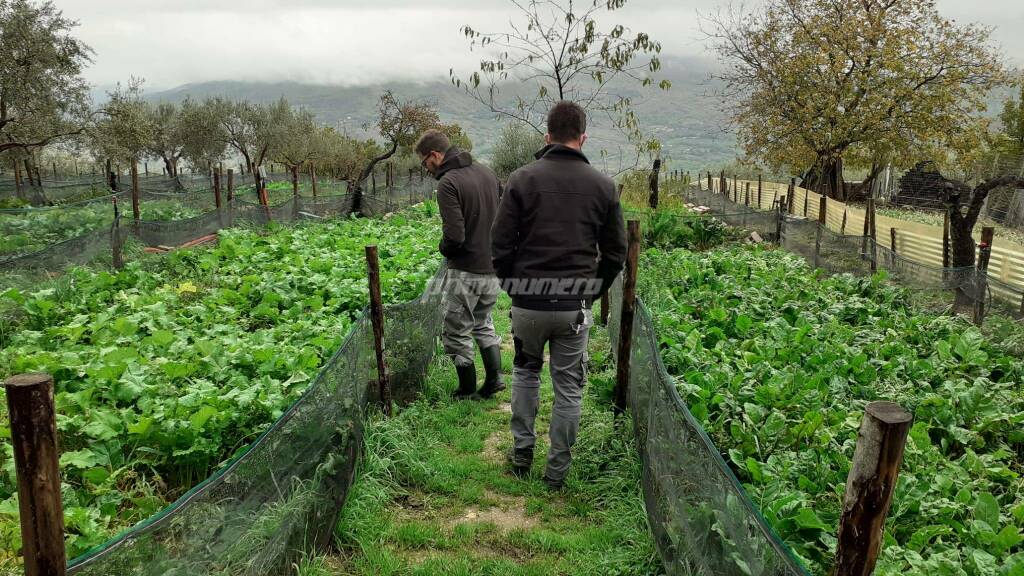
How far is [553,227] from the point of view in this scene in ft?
11.6

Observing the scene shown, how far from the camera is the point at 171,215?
51.0 ft

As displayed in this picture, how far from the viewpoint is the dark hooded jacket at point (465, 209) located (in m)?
4.80

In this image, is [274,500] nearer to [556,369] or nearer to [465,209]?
[556,369]

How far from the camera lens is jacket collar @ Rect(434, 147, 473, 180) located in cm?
491

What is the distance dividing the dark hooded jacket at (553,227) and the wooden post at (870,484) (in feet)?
6.80

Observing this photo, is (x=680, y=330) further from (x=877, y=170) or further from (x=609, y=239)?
(x=877, y=170)

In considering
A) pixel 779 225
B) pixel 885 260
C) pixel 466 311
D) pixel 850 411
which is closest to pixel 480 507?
pixel 466 311

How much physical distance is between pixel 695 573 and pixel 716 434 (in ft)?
3.92

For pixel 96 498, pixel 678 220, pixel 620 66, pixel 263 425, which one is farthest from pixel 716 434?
pixel 678 220

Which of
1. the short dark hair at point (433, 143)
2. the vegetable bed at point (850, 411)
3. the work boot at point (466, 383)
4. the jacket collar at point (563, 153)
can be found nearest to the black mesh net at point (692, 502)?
the vegetable bed at point (850, 411)

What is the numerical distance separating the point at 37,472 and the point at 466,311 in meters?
3.68

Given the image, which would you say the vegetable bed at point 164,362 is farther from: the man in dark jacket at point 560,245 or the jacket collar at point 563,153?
the jacket collar at point 563,153

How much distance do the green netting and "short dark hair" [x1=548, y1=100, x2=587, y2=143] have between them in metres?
1.65

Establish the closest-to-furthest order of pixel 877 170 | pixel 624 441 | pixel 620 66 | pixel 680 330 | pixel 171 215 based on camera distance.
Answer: pixel 624 441
pixel 680 330
pixel 620 66
pixel 171 215
pixel 877 170
